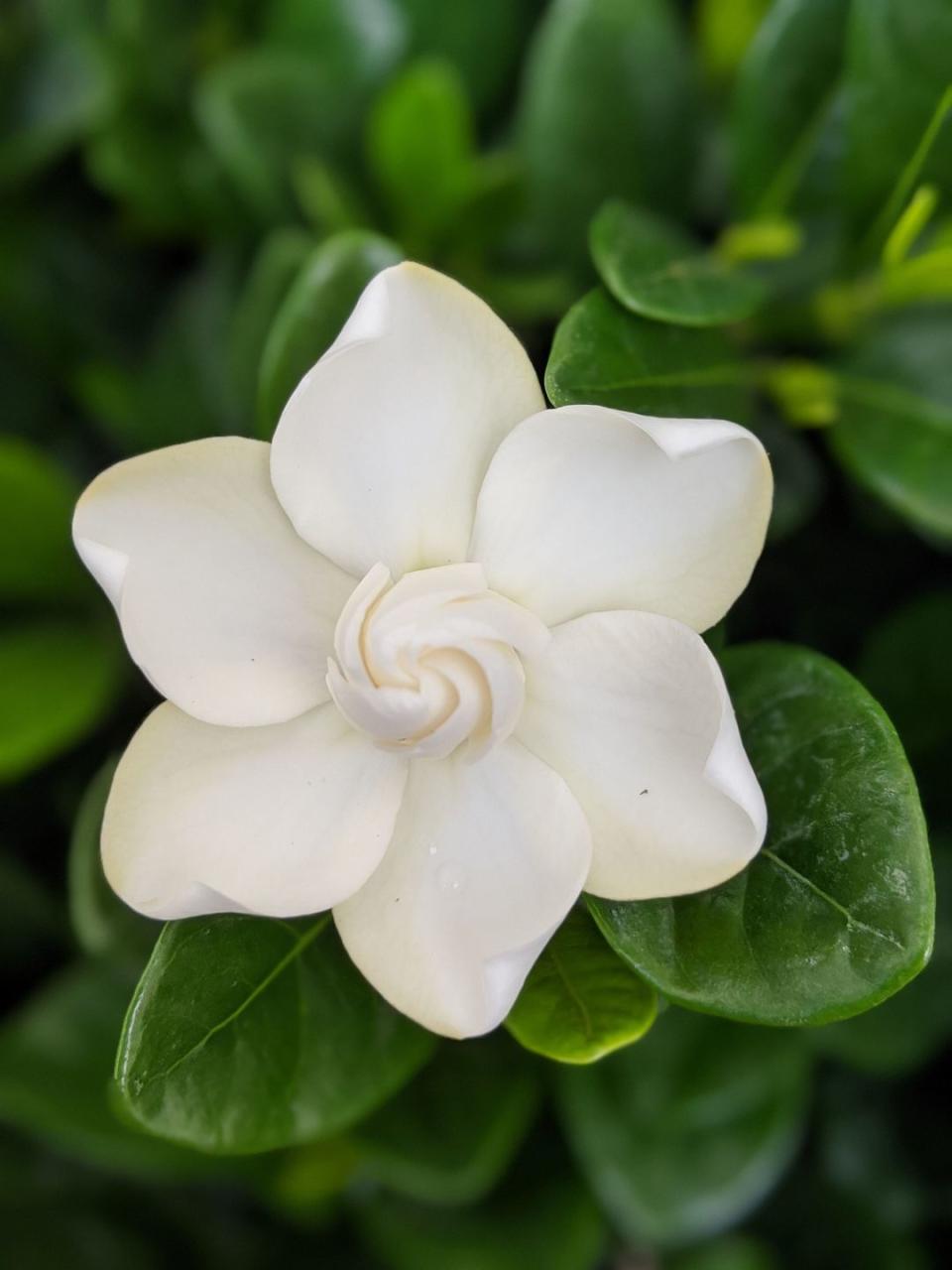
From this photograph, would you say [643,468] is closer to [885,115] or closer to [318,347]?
[318,347]

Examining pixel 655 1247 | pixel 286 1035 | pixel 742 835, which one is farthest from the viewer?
pixel 655 1247

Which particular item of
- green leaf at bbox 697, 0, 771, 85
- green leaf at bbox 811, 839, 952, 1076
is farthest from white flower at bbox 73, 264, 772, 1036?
green leaf at bbox 697, 0, 771, 85

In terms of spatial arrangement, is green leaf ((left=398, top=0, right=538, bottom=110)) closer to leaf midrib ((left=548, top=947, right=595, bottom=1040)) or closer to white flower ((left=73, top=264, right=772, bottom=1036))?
white flower ((left=73, top=264, right=772, bottom=1036))

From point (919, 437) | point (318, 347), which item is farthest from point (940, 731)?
point (318, 347)

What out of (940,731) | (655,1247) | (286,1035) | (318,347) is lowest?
(655,1247)

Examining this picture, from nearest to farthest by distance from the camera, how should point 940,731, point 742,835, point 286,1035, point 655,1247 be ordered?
point 742,835, point 286,1035, point 940,731, point 655,1247

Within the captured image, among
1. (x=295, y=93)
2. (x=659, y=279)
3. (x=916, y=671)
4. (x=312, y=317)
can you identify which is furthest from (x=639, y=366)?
(x=295, y=93)

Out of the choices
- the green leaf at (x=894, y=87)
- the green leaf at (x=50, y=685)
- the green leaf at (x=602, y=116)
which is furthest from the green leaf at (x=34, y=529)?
the green leaf at (x=894, y=87)
